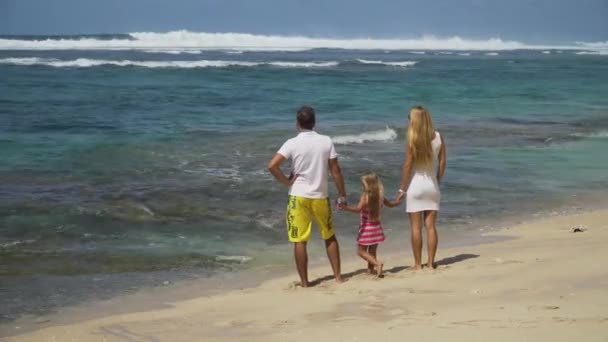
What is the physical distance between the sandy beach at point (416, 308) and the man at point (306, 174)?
0.57m

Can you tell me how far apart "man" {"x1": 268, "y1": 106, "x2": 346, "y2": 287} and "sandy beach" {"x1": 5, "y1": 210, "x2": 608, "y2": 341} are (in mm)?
572

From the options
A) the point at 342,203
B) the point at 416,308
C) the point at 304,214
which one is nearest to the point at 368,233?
the point at 342,203

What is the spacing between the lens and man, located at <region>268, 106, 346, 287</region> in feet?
23.0

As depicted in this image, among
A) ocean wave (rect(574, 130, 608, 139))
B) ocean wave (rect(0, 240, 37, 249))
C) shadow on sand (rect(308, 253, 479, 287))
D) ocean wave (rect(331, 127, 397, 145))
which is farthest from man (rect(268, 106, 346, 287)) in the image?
ocean wave (rect(574, 130, 608, 139))

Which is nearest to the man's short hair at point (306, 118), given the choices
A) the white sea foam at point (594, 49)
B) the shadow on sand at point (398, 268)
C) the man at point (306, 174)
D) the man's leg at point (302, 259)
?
the man at point (306, 174)

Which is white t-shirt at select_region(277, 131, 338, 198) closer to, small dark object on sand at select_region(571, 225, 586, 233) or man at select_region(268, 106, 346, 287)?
man at select_region(268, 106, 346, 287)

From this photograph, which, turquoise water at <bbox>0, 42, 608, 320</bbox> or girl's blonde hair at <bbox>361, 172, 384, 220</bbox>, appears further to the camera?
turquoise water at <bbox>0, 42, 608, 320</bbox>

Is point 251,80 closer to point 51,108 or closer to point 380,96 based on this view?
point 380,96

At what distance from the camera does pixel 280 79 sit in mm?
38844

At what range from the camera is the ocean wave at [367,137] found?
59.8ft

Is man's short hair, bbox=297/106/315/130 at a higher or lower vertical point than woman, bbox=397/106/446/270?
higher

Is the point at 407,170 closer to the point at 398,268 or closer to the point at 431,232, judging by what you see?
the point at 431,232

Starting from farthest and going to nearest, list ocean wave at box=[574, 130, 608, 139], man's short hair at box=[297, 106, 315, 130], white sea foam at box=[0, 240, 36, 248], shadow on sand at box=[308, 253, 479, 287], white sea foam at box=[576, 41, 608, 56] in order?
white sea foam at box=[576, 41, 608, 56], ocean wave at box=[574, 130, 608, 139], white sea foam at box=[0, 240, 36, 248], shadow on sand at box=[308, 253, 479, 287], man's short hair at box=[297, 106, 315, 130]

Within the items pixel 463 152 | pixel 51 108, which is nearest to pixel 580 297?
pixel 463 152
